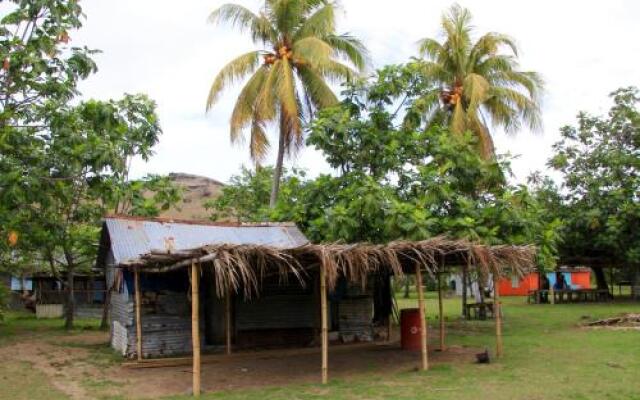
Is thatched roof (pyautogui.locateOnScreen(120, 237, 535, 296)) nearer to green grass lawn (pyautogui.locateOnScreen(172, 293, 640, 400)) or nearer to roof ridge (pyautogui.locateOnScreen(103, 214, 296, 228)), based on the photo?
green grass lawn (pyautogui.locateOnScreen(172, 293, 640, 400))

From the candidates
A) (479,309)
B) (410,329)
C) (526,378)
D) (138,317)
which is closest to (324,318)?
(526,378)

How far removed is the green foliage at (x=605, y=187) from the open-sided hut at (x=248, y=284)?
1313 centimetres

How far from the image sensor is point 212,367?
1246cm

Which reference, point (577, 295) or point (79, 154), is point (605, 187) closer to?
point (577, 295)

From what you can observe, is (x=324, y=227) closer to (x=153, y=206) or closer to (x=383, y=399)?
(x=153, y=206)

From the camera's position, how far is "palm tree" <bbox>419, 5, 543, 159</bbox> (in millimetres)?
20578

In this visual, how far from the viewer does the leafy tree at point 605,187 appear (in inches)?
966

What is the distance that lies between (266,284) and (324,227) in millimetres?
1870

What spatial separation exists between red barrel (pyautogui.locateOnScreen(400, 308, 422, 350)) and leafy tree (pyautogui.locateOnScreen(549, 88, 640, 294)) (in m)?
13.1

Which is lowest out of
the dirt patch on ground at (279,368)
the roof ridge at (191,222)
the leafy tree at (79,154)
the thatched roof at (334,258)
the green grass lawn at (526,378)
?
the dirt patch on ground at (279,368)

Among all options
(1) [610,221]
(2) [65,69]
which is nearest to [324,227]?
(2) [65,69]

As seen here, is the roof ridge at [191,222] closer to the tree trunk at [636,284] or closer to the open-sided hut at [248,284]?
the open-sided hut at [248,284]

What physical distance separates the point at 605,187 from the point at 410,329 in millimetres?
14913

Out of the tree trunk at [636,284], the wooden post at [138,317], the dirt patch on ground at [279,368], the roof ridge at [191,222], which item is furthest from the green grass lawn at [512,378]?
the tree trunk at [636,284]
